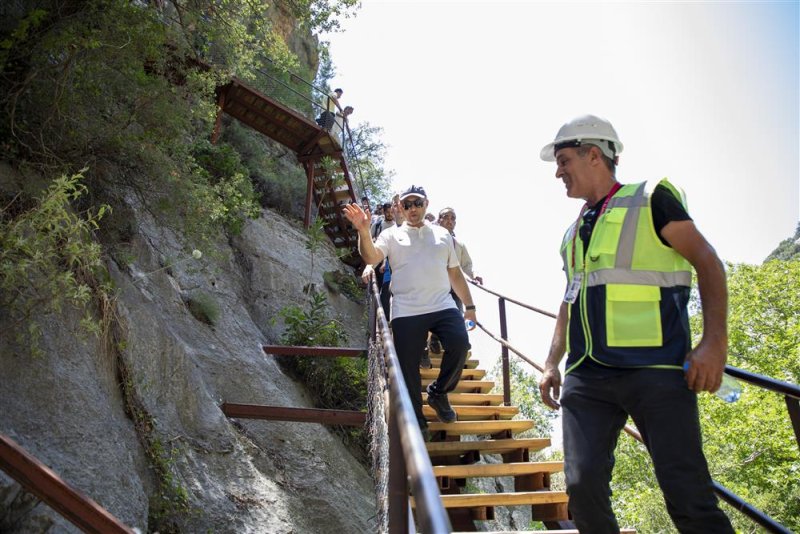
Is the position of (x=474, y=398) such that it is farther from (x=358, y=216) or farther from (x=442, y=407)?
(x=358, y=216)

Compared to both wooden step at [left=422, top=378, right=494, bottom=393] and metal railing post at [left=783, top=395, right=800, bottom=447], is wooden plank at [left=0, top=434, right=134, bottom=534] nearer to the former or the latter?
metal railing post at [left=783, top=395, right=800, bottom=447]

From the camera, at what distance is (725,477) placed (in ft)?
80.4

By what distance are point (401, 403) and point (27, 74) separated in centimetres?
454

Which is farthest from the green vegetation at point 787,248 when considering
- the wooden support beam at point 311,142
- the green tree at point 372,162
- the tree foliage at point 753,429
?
the wooden support beam at point 311,142

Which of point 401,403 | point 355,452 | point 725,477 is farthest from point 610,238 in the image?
point 725,477

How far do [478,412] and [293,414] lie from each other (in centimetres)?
176

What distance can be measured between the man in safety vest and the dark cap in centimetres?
247

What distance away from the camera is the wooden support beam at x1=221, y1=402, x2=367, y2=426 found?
20.4 ft

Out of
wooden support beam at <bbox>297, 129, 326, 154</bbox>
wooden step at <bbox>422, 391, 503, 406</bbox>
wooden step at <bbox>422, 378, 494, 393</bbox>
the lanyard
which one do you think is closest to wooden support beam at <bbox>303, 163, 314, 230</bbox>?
wooden support beam at <bbox>297, 129, 326, 154</bbox>

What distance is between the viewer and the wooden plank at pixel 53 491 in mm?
3102

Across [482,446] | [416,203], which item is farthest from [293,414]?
[416,203]

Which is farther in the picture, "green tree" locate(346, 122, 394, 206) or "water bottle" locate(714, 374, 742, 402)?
"green tree" locate(346, 122, 394, 206)

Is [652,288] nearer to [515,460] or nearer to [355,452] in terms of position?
[515,460]

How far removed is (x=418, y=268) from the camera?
4906mm
